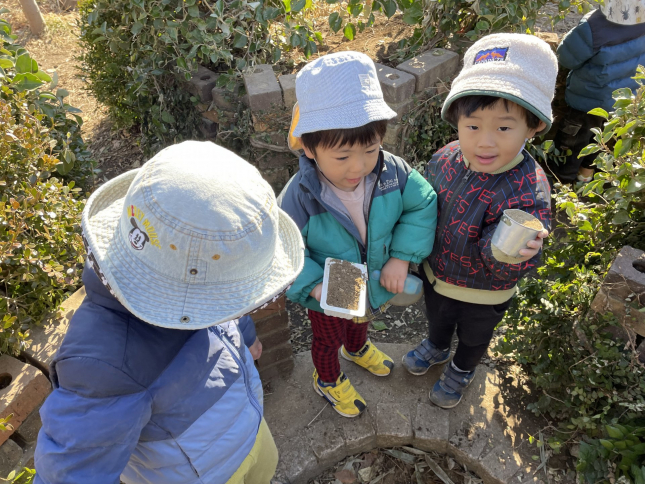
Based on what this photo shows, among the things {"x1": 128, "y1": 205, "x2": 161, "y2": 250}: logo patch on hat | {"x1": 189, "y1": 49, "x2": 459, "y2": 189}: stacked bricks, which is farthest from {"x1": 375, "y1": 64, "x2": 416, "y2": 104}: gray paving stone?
{"x1": 128, "y1": 205, "x2": 161, "y2": 250}: logo patch on hat

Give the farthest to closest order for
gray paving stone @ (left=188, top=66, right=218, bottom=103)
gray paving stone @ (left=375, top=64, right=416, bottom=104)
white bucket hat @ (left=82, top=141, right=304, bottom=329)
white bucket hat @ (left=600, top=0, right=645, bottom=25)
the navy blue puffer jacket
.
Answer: gray paving stone @ (left=188, top=66, right=218, bottom=103), the navy blue puffer jacket, white bucket hat @ (left=600, top=0, right=645, bottom=25), gray paving stone @ (left=375, top=64, right=416, bottom=104), white bucket hat @ (left=82, top=141, right=304, bottom=329)

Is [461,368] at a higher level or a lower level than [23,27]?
lower

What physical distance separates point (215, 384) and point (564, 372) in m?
1.53

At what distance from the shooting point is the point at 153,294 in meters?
1.02

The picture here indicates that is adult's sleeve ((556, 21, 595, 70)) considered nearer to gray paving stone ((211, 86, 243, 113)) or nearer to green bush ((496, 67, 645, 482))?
green bush ((496, 67, 645, 482))

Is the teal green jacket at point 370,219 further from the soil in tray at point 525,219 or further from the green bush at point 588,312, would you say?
A: the green bush at point 588,312

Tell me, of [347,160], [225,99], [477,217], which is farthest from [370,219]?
[225,99]

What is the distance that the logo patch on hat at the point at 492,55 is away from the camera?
63.0 inches

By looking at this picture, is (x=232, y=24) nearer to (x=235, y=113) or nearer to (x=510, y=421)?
(x=235, y=113)

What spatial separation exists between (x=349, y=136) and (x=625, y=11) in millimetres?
2737

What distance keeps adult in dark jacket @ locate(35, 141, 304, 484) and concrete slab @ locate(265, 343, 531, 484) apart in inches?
42.0

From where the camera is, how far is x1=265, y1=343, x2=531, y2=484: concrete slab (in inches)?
82.8

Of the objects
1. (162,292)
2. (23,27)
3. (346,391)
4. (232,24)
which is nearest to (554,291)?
(346,391)

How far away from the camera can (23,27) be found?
7008mm
